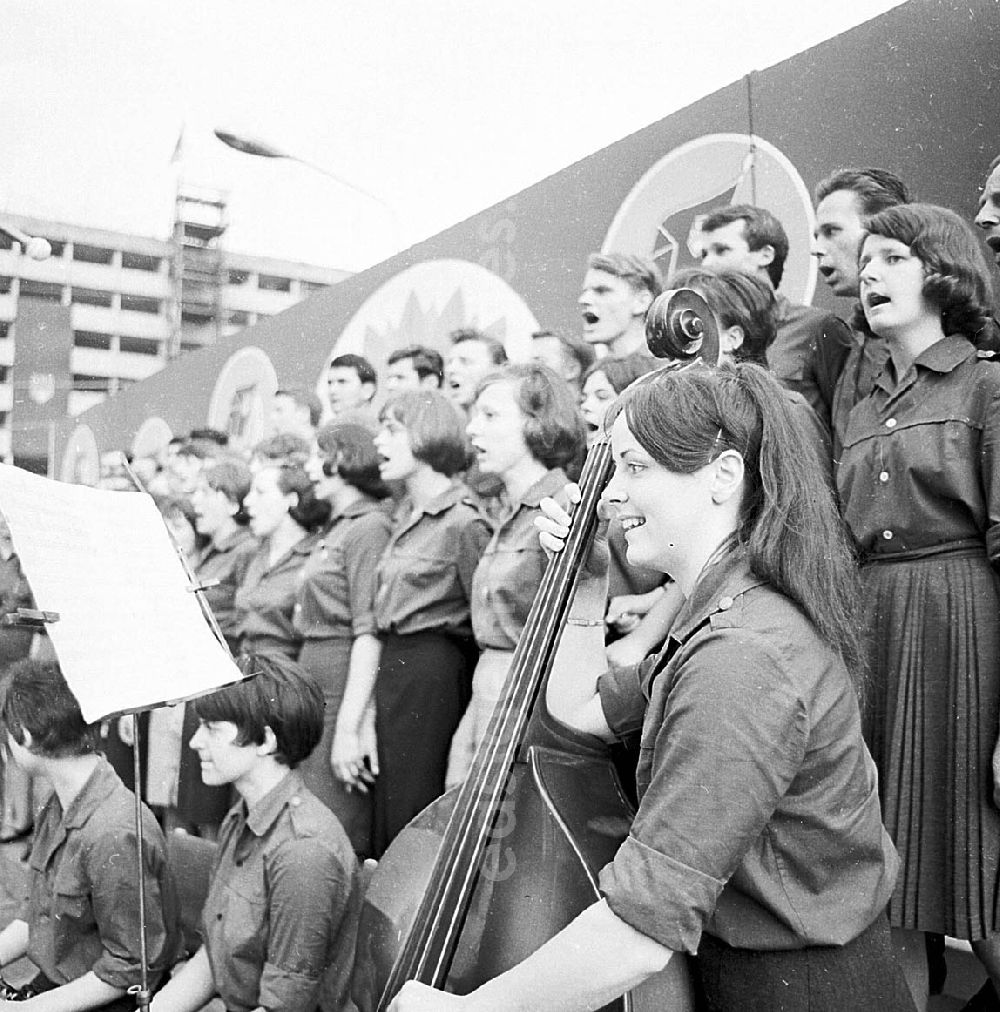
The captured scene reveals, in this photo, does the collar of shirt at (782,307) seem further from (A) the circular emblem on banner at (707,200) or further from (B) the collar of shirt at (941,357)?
(B) the collar of shirt at (941,357)

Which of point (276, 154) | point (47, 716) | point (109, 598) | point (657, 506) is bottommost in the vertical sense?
point (47, 716)

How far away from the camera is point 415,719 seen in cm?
224

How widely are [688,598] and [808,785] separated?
0.19 meters

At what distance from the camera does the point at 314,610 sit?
2543mm

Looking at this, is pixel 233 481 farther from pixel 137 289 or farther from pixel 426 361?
pixel 137 289

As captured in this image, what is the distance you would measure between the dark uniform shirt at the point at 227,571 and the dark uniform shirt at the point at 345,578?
34cm

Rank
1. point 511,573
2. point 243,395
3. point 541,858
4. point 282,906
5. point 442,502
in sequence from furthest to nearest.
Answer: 1. point 243,395
2. point 442,502
3. point 511,573
4. point 282,906
5. point 541,858

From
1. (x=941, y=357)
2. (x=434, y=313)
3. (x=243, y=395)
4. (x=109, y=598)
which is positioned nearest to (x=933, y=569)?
(x=941, y=357)

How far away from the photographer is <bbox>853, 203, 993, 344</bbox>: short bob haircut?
1.46 m

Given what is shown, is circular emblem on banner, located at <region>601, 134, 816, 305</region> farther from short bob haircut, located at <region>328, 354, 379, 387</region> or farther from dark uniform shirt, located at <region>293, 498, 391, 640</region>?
short bob haircut, located at <region>328, 354, 379, 387</region>

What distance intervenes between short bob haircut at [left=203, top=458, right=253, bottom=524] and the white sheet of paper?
155cm

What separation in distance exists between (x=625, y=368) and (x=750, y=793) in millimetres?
1169

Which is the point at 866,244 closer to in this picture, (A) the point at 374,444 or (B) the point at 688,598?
(B) the point at 688,598

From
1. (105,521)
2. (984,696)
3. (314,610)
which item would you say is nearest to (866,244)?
(984,696)
